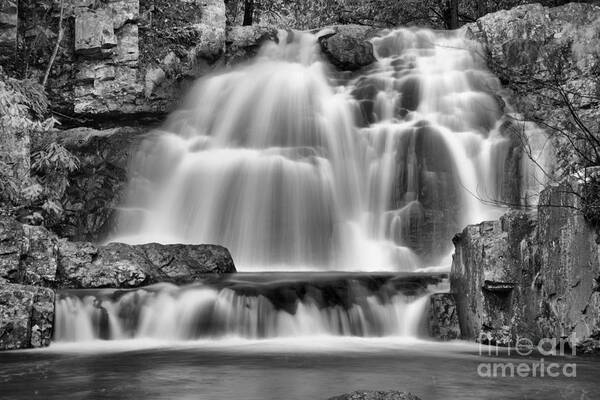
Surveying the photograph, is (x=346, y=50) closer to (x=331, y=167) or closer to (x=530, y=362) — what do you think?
(x=331, y=167)

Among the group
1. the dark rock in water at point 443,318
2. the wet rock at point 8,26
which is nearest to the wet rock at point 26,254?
the dark rock in water at point 443,318

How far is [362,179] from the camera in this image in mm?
14008

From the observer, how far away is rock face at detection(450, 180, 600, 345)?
24.5 ft

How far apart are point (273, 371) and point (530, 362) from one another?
8.21ft

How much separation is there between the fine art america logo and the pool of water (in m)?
0.05

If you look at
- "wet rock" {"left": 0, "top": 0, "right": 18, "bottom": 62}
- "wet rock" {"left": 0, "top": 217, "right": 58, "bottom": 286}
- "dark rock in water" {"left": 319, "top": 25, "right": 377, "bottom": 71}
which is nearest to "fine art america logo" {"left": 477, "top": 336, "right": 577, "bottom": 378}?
"wet rock" {"left": 0, "top": 217, "right": 58, "bottom": 286}

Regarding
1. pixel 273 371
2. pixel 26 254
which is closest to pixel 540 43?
pixel 26 254

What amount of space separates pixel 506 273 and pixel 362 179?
234 inches

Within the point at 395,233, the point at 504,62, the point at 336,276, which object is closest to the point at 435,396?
the point at 336,276

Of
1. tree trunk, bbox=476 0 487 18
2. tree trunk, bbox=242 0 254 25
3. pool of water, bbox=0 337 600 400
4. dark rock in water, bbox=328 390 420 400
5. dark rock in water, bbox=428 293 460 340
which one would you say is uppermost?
tree trunk, bbox=476 0 487 18

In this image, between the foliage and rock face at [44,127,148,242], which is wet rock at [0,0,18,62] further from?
the foliage

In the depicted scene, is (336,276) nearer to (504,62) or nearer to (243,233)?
(243,233)

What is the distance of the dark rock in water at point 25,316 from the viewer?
827cm

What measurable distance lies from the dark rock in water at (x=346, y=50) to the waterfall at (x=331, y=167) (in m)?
0.38
